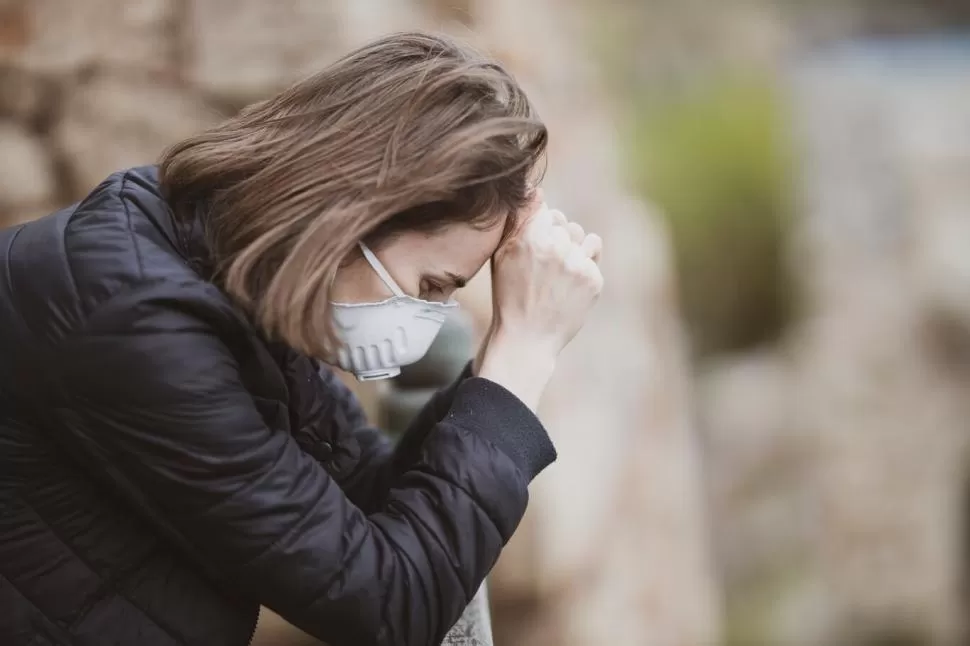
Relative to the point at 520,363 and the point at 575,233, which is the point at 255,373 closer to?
the point at 520,363

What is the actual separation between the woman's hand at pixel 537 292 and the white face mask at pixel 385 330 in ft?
0.26

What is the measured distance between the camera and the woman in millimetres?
1107

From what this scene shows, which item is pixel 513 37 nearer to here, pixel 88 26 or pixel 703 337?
pixel 88 26

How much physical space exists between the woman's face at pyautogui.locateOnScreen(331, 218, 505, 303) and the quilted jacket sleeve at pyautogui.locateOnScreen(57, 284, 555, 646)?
0.60 ft

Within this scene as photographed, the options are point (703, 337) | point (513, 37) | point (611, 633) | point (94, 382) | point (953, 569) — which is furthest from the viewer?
point (703, 337)

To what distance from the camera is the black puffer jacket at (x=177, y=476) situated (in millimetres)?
1099

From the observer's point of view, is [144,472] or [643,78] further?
[643,78]

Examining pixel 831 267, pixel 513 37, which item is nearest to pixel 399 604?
pixel 513 37

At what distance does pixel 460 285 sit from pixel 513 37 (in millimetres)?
2244

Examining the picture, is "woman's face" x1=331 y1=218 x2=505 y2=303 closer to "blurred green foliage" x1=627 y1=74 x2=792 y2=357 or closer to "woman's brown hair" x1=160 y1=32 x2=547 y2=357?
"woman's brown hair" x1=160 y1=32 x2=547 y2=357

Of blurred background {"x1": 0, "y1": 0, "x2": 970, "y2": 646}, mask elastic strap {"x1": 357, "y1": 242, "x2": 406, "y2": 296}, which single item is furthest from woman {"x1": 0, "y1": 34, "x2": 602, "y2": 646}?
blurred background {"x1": 0, "y1": 0, "x2": 970, "y2": 646}

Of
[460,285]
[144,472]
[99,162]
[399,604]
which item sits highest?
[460,285]

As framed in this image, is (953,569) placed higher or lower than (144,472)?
lower

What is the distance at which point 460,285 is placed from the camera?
1.37 m
